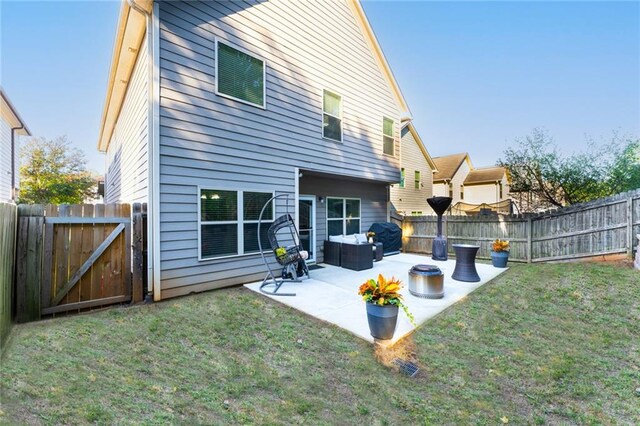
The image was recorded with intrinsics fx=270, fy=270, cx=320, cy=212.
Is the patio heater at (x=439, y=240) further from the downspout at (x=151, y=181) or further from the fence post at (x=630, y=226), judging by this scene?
the downspout at (x=151, y=181)

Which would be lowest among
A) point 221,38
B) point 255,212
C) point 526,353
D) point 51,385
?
point 526,353

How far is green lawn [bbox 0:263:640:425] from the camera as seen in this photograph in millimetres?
2174

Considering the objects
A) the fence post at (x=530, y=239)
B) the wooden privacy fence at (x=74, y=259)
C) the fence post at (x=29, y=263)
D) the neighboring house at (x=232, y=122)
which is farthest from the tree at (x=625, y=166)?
the fence post at (x=29, y=263)

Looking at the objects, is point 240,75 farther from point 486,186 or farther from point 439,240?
point 486,186

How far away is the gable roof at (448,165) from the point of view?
2141 centimetres

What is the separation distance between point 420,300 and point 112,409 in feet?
14.6

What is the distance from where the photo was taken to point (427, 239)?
10.4 meters

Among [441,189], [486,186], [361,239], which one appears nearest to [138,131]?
[361,239]

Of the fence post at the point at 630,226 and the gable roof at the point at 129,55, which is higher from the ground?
the gable roof at the point at 129,55

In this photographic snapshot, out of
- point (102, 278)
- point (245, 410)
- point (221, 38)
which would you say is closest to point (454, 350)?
point (245, 410)

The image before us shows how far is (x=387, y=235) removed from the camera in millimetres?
9727

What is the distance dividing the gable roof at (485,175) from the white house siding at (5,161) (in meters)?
31.1

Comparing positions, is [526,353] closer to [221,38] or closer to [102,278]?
[102,278]

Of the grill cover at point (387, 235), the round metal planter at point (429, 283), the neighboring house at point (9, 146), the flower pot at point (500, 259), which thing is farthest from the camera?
the neighboring house at point (9, 146)
